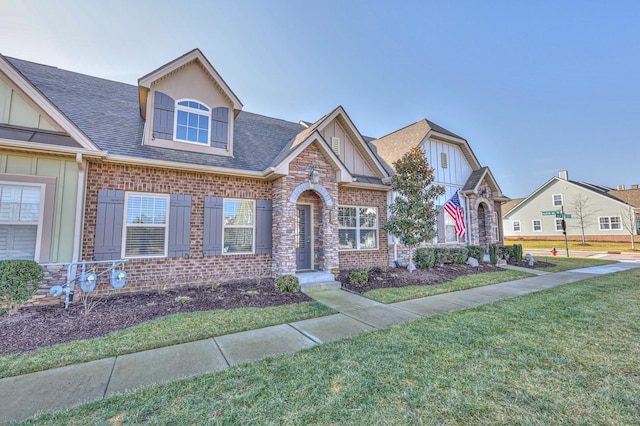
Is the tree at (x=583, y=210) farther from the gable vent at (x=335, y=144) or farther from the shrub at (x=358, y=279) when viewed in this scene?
the shrub at (x=358, y=279)

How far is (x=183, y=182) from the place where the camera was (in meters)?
7.47

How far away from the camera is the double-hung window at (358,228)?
400 inches

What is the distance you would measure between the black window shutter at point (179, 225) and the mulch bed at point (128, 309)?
1.07 metres

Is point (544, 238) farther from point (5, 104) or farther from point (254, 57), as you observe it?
point (5, 104)

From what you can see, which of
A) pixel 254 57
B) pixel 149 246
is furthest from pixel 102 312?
pixel 254 57

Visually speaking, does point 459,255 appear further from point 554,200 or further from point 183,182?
point 554,200

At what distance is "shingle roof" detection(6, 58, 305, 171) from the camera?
711cm

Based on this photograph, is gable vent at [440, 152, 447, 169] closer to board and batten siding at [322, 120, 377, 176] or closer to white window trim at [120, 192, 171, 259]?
board and batten siding at [322, 120, 377, 176]

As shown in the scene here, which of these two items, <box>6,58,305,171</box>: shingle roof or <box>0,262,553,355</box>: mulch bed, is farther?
<box>6,58,305,171</box>: shingle roof

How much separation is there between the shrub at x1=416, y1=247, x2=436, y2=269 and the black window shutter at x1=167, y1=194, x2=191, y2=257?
8709 millimetres

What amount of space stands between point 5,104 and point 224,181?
4820mm

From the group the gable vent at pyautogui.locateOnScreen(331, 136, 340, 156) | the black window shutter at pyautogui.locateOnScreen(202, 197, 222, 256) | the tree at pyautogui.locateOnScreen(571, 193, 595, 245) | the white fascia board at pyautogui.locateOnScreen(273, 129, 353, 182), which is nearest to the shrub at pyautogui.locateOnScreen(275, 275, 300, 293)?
the black window shutter at pyautogui.locateOnScreen(202, 197, 222, 256)

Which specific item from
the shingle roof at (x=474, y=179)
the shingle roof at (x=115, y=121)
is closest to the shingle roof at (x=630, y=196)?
the shingle roof at (x=474, y=179)

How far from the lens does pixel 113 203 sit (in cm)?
660
